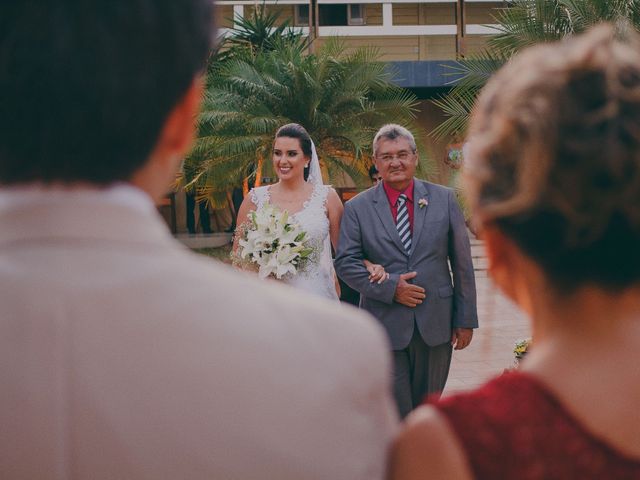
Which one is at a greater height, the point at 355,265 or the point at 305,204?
the point at 305,204

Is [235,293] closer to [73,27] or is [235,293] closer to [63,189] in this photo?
[63,189]

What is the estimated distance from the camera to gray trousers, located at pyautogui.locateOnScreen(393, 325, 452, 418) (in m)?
5.68

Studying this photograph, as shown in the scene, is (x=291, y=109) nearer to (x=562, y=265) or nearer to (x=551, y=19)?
(x=551, y=19)

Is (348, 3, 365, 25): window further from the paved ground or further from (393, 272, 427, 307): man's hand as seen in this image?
(393, 272, 427, 307): man's hand

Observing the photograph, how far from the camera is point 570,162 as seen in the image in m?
1.34

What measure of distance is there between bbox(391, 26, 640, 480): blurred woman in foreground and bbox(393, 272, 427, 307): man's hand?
4110 millimetres

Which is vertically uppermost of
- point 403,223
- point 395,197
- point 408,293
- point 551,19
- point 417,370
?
point 551,19

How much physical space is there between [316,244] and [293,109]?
35.6ft

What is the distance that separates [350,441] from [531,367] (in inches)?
15.5

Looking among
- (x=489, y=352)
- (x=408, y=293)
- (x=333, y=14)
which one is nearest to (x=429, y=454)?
(x=408, y=293)

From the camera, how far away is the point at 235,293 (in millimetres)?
1199

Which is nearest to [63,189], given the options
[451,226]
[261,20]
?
[451,226]

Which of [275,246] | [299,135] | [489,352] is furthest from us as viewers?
[489,352]

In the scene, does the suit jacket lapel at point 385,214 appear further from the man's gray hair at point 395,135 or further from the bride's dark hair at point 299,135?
the bride's dark hair at point 299,135
